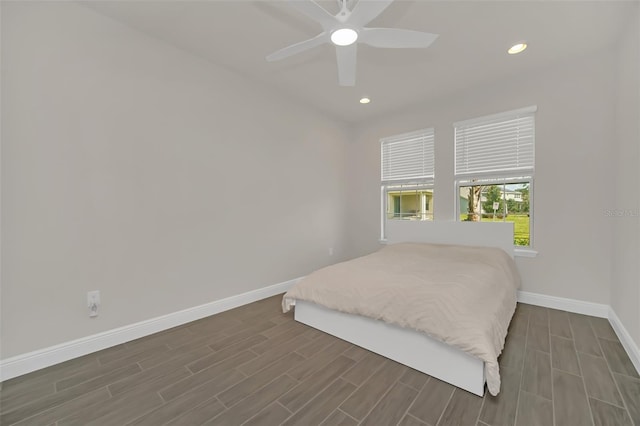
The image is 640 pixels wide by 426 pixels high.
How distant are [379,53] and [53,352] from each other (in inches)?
146

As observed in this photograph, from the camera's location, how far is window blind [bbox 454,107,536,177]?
3.03 m

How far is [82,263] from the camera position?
199 cm

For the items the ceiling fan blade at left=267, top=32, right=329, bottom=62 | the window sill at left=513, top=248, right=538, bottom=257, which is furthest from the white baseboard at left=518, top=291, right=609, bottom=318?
the ceiling fan blade at left=267, top=32, right=329, bottom=62

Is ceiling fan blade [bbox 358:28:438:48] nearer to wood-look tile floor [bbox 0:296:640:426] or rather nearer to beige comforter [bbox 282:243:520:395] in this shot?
beige comforter [bbox 282:243:520:395]

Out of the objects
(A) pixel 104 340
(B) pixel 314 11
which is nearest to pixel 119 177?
(A) pixel 104 340

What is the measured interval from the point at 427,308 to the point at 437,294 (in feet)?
0.44

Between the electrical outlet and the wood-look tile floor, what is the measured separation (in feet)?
1.06

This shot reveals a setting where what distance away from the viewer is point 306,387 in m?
1.62

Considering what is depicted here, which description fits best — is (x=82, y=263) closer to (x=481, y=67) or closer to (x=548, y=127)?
(x=481, y=67)

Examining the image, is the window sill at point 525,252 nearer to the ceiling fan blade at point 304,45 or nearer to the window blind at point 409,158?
the window blind at point 409,158

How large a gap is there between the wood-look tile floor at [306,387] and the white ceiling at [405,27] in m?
2.66

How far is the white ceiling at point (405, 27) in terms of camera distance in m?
2.00

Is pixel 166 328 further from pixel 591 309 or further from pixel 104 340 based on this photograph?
pixel 591 309

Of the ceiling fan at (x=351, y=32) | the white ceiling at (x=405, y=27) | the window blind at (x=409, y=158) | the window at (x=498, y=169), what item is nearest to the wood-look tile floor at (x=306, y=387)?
the window at (x=498, y=169)
